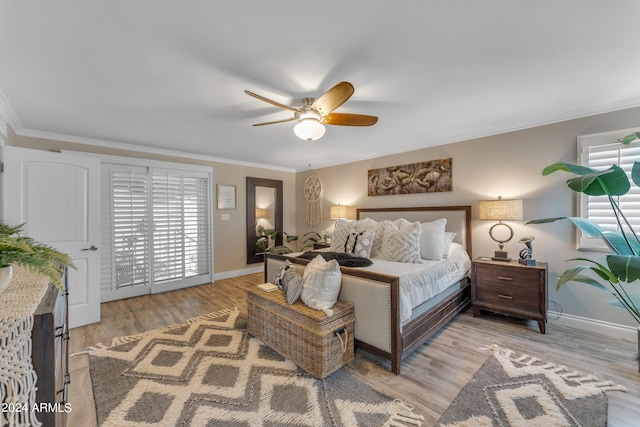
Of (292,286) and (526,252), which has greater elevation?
(526,252)

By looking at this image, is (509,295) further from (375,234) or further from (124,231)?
(124,231)

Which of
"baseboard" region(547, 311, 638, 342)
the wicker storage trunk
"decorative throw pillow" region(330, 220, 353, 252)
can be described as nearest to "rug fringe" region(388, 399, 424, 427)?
the wicker storage trunk

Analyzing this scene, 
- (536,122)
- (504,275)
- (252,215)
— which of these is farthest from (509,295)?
(252,215)

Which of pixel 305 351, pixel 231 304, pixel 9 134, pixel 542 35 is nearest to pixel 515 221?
pixel 542 35

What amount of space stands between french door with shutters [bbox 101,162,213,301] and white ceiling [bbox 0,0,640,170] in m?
1.06

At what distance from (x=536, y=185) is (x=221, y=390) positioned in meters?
3.85

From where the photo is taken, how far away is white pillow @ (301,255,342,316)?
2174 mm

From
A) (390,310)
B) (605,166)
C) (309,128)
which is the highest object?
(309,128)

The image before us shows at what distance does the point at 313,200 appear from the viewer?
5742 millimetres

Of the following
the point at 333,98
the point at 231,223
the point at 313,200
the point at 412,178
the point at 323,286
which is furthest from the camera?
the point at 313,200

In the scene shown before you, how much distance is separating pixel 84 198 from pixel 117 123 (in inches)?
38.7

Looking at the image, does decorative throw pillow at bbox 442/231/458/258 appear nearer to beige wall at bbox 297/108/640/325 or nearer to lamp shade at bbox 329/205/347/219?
beige wall at bbox 297/108/640/325

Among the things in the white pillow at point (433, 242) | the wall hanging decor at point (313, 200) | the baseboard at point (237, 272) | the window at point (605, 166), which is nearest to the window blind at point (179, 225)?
the baseboard at point (237, 272)

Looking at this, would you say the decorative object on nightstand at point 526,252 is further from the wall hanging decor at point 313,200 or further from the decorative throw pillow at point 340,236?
the wall hanging decor at point 313,200
